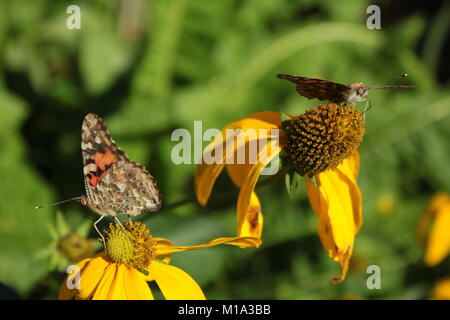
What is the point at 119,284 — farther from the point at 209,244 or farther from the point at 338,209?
the point at 338,209

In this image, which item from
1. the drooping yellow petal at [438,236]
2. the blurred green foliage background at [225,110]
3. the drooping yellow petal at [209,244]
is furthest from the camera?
the blurred green foliage background at [225,110]

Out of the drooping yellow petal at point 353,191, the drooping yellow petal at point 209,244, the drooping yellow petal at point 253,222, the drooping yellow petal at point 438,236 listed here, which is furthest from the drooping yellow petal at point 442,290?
the drooping yellow petal at point 209,244

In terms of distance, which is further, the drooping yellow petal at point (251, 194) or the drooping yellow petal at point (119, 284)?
the drooping yellow petal at point (251, 194)

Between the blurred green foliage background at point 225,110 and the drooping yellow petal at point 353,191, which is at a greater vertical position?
the blurred green foliage background at point 225,110

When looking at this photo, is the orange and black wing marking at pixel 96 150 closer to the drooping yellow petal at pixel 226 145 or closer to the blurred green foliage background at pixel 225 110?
the drooping yellow petal at pixel 226 145

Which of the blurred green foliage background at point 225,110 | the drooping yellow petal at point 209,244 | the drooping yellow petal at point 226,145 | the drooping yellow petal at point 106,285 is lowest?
the drooping yellow petal at point 106,285
